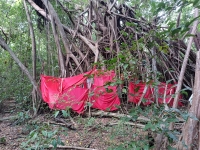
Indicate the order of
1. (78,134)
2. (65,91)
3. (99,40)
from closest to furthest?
(78,134)
(65,91)
(99,40)

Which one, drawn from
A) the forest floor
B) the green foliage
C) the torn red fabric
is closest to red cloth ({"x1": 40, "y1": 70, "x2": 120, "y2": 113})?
the torn red fabric

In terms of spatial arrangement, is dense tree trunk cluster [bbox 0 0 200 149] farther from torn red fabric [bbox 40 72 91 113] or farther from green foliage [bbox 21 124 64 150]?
green foliage [bbox 21 124 64 150]

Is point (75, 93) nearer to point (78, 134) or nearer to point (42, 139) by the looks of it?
point (78, 134)

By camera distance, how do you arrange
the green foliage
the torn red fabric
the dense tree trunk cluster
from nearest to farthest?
the green foliage, the torn red fabric, the dense tree trunk cluster

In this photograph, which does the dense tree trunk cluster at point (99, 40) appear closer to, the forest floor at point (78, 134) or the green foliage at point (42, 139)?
the forest floor at point (78, 134)

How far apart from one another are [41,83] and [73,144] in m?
1.84

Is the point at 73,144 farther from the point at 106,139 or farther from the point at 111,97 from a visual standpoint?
the point at 111,97

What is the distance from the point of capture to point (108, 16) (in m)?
4.41

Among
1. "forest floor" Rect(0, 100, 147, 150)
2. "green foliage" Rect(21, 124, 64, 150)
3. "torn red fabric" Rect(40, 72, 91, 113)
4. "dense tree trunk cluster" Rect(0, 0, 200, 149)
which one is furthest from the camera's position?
"dense tree trunk cluster" Rect(0, 0, 200, 149)

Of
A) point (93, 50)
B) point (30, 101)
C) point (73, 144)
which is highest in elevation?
point (93, 50)

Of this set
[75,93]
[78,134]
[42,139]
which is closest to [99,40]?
[75,93]

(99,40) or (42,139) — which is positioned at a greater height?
(99,40)

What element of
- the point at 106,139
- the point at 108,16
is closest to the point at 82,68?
the point at 108,16

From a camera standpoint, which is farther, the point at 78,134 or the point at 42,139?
the point at 78,134
